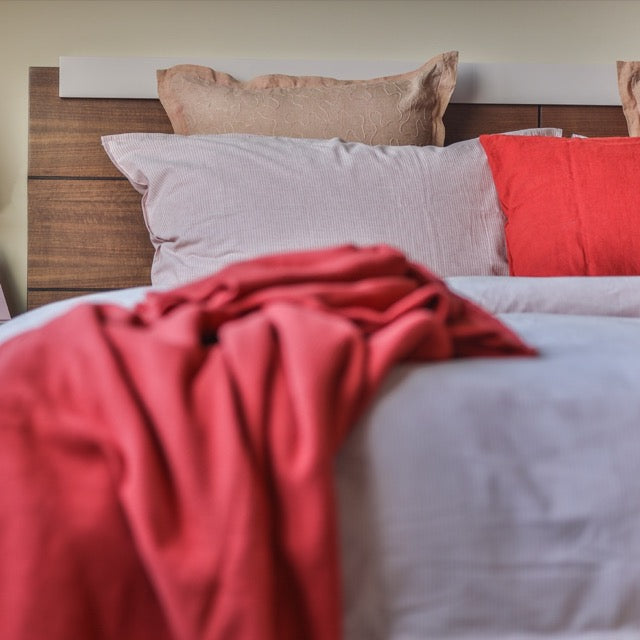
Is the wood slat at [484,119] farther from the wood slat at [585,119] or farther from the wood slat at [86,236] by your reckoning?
the wood slat at [86,236]

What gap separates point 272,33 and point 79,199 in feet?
2.70

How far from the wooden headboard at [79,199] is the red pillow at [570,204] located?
1090mm

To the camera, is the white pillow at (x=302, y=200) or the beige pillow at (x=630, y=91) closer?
the white pillow at (x=302, y=200)

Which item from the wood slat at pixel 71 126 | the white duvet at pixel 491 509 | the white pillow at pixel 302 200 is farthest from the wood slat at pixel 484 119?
the white duvet at pixel 491 509

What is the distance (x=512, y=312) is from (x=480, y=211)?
69 cm

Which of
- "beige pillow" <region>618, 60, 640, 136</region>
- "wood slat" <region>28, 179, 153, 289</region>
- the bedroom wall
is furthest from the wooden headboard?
"beige pillow" <region>618, 60, 640, 136</region>

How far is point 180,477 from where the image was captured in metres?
0.84

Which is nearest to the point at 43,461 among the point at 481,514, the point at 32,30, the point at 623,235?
the point at 481,514

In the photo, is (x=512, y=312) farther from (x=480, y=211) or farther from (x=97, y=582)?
(x=97, y=582)

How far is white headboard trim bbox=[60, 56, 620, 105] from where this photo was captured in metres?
2.63

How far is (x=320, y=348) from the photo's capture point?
0.90 m

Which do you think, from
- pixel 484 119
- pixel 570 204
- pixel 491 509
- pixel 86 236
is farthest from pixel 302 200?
pixel 491 509

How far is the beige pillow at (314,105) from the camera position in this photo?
8.04 feet

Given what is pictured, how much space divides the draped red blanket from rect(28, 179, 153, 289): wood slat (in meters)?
1.67
